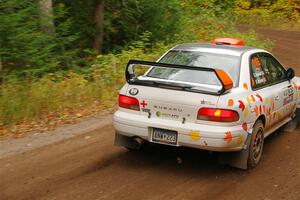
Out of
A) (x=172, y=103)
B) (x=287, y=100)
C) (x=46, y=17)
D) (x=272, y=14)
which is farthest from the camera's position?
(x=272, y=14)

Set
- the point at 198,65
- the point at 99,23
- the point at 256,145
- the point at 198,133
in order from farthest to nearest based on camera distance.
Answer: the point at 99,23
the point at 198,65
the point at 256,145
the point at 198,133

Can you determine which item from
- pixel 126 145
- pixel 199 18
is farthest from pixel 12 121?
pixel 199 18

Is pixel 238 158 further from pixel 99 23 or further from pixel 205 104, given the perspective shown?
pixel 99 23

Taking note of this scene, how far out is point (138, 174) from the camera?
605 centimetres

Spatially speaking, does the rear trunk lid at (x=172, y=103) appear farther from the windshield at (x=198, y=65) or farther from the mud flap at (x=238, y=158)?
the mud flap at (x=238, y=158)

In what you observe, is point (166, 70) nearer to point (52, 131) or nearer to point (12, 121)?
point (52, 131)

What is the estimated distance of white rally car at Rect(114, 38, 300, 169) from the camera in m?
5.66

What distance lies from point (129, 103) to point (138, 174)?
3.14ft

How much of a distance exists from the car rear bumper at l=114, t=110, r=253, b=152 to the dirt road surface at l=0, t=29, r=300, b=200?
50 cm

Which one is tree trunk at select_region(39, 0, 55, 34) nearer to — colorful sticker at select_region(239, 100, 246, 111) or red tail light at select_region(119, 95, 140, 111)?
red tail light at select_region(119, 95, 140, 111)

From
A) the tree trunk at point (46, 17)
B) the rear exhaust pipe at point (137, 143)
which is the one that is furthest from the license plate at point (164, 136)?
the tree trunk at point (46, 17)

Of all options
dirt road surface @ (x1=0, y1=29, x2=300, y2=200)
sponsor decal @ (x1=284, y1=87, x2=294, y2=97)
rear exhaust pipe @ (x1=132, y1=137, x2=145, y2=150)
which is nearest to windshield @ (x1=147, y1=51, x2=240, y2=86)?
rear exhaust pipe @ (x1=132, y1=137, x2=145, y2=150)

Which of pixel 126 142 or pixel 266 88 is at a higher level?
pixel 266 88

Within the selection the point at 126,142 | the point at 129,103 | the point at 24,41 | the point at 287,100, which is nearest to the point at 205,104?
the point at 129,103
